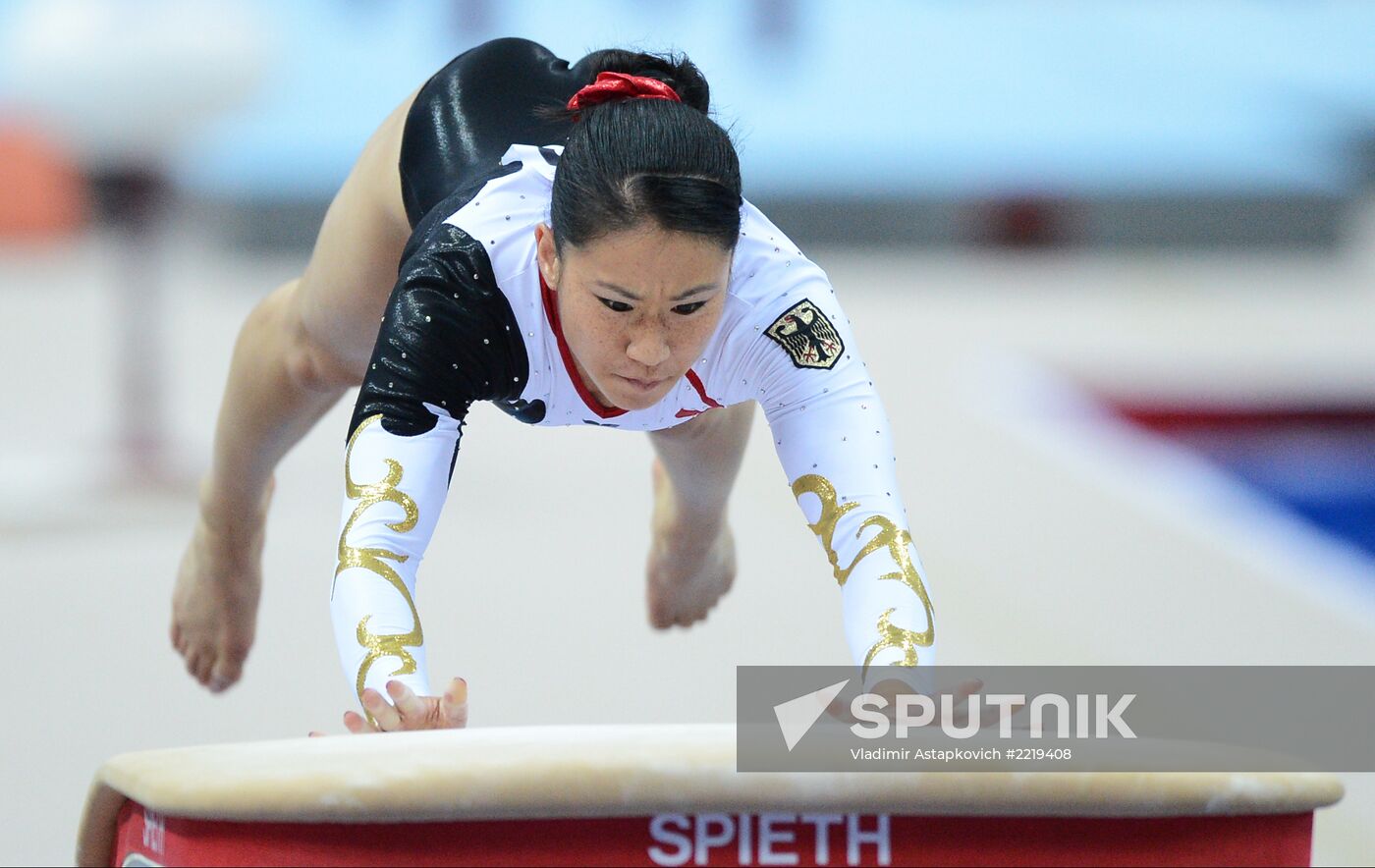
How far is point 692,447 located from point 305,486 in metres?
2.30

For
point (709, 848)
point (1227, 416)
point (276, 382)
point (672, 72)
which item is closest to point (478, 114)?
point (672, 72)

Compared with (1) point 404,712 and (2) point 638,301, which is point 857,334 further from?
(1) point 404,712

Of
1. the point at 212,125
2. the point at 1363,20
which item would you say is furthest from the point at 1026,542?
the point at 1363,20

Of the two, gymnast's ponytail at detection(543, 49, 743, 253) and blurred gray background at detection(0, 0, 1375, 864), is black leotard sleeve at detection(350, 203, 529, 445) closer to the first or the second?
gymnast's ponytail at detection(543, 49, 743, 253)

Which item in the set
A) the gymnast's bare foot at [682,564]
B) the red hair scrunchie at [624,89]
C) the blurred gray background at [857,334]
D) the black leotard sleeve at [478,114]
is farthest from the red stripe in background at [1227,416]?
the red hair scrunchie at [624,89]

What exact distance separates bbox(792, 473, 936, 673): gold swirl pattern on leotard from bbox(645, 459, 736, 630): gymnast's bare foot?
2.59 feet

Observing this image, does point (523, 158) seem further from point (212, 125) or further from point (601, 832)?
point (212, 125)

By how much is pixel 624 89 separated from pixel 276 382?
0.74 m

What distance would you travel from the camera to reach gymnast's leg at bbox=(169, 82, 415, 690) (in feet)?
6.26

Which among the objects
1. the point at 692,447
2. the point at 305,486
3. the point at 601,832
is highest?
the point at 305,486

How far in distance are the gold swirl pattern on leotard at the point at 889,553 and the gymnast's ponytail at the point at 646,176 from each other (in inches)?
9.9

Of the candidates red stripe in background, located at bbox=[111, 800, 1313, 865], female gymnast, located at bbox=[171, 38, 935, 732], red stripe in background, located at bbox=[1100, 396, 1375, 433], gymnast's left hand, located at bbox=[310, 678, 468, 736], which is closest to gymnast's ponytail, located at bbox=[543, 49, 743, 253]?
female gymnast, located at bbox=[171, 38, 935, 732]

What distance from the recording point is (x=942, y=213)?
25.5 ft

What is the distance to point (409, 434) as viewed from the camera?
56.7 inches
